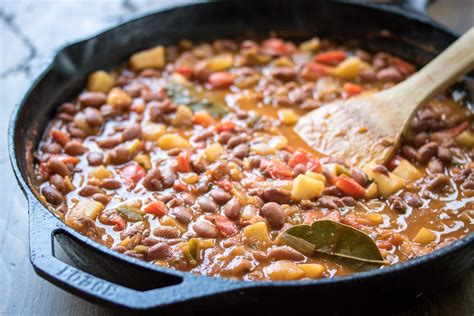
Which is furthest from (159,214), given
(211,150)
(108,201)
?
(211,150)

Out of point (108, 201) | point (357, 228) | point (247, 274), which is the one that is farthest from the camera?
point (108, 201)

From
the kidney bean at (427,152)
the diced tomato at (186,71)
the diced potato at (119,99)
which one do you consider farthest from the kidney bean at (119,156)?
the kidney bean at (427,152)

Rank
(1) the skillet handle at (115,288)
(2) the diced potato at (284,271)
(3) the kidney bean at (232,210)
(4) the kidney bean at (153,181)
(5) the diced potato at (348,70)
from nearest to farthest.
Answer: (1) the skillet handle at (115,288) < (2) the diced potato at (284,271) < (3) the kidney bean at (232,210) < (4) the kidney bean at (153,181) < (5) the diced potato at (348,70)

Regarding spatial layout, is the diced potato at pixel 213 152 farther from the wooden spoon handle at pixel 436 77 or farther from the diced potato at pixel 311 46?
the diced potato at pixel 311 46

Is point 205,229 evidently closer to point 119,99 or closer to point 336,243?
point 336,243

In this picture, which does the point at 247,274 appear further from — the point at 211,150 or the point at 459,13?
the point at 459,13

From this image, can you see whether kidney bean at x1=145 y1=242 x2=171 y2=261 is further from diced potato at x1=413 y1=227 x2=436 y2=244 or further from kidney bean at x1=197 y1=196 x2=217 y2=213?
diced potato at x1=413 y1=227 x2=436 y2=244
